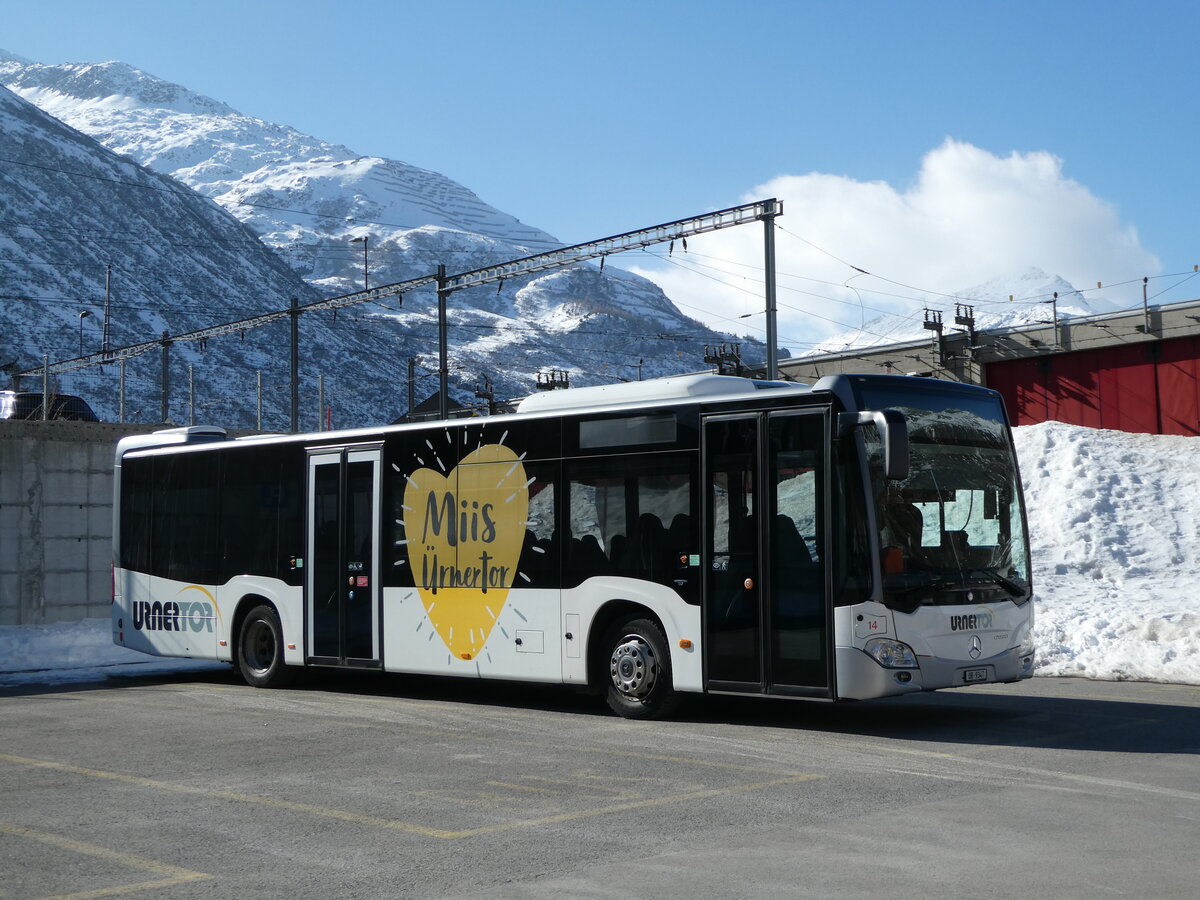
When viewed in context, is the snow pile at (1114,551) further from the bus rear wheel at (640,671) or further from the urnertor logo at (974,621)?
the bus rear wheel at (640,671)

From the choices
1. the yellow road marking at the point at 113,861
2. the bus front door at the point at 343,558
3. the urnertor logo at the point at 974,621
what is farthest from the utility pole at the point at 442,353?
the yellow road marking at the point at 113,861

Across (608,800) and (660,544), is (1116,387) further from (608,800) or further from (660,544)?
(608,800)

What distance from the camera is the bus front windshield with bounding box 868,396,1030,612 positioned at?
1104 cm

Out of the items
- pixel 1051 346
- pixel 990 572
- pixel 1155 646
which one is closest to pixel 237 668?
pixel 990 572

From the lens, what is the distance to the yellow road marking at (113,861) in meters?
6.05

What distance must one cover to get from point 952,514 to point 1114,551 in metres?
20.6

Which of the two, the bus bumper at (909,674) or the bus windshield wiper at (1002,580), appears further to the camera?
the bus windshield wiper at (1002,580)

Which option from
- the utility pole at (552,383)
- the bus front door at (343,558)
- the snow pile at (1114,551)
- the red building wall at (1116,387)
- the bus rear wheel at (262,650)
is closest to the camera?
the bus front door at (343,558)

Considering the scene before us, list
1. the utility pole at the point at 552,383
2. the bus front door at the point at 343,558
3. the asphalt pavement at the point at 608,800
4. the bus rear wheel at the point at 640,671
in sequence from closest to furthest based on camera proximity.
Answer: the asphalt pavement at the point at 608,800 < the bus rear wheel at the point at 640,671 < the bus front door at the point at 343,558 < the utility pole at the point at 552,383

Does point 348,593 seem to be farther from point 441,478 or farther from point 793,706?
point 793,706

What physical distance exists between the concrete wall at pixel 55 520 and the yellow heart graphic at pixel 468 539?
10532 millimetres

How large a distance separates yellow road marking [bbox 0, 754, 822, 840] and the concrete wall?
13.6m

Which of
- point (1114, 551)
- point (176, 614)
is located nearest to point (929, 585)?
point (176, 614)

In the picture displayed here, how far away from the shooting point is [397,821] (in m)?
7.61
